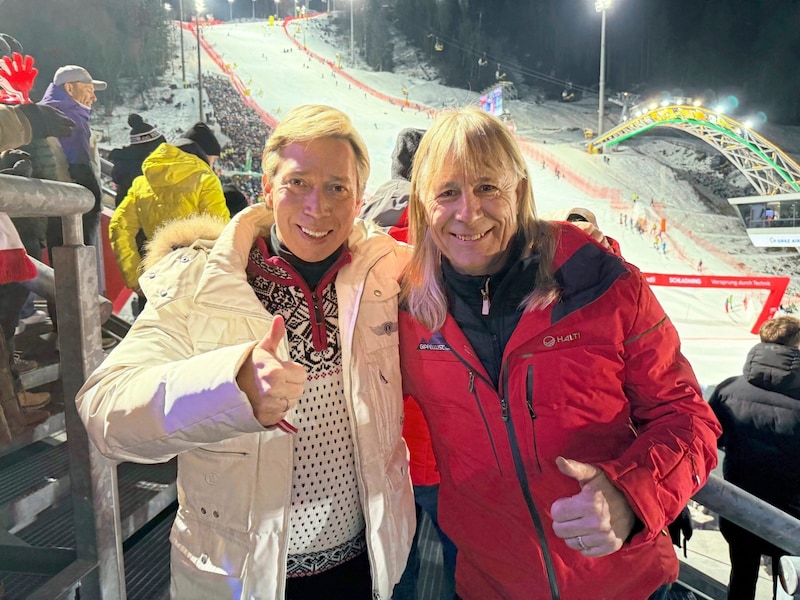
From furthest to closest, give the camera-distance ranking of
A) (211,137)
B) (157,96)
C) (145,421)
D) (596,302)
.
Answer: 1. (157,96)
2. (211,137)
3. (596,302)
4. (145,421)

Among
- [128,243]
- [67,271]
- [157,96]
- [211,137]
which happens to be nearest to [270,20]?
[157,96]

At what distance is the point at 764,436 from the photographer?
241 cm

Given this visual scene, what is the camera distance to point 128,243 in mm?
2922

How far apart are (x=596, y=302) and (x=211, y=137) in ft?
11.6

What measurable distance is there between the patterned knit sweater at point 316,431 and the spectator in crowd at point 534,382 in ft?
0.62

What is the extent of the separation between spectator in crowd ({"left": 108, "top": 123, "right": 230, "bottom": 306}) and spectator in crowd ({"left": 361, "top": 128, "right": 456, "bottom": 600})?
137 cm

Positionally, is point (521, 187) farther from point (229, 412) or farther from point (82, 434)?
point (82, 434)

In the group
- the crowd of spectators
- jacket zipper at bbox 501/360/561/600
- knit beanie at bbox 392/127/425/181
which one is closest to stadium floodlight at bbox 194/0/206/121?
the crowd of spectators

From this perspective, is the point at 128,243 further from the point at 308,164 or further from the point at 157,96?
the point at 157,96

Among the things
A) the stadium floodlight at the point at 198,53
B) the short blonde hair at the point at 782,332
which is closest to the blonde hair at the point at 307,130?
the short blonde hair at the point at 782,332

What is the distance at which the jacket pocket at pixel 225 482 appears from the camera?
0.87m

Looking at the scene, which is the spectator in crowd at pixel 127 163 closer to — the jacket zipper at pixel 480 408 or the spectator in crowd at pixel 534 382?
the spectator in crowd at pixel 534 382

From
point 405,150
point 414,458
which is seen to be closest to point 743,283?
point 405,150

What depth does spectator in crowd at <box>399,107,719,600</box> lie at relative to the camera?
0.93m
